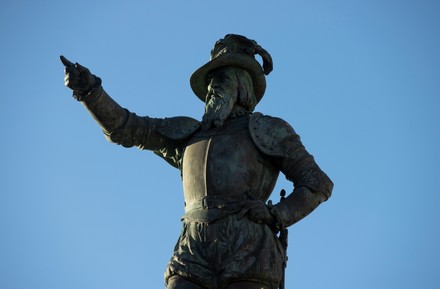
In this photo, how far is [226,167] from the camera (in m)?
9.89

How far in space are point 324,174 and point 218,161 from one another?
1.12 metres

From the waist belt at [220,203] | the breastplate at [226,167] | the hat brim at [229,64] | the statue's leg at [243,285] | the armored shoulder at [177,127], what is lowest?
the statue's leg at [243,285]

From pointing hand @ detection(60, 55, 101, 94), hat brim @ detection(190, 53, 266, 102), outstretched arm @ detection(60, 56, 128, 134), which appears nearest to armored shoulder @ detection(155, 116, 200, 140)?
hat brim @ detection(190, 53, 266, 102)

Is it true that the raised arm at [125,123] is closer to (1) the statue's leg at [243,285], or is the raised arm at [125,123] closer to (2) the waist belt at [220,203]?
(2) the waist belt at [220,203]

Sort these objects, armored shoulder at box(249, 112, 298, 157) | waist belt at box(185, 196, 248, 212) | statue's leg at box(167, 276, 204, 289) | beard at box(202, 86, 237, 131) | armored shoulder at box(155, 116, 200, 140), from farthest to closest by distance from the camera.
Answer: armored shoulder at box(155, 116, 200, 140)
beard at box(202, 86, 237, 131)
armored shoulder at box(249, 112, 298, 157)
waist belt at box(185, 196, 248, 212)
statue's leg at box(167, 276, 204, 289)

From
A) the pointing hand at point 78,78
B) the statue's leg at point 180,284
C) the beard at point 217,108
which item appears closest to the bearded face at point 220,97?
the beard at point 217,108

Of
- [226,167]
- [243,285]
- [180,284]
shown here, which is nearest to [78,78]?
[226,167]

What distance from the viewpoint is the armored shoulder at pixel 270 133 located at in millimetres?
10125

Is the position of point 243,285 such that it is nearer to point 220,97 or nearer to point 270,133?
point 270,133

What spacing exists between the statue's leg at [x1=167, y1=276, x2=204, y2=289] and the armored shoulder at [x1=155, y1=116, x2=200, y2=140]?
5.89ft

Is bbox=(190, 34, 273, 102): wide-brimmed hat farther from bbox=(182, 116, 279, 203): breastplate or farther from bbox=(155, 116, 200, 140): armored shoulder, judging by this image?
bbox=(182, 116, 279, 203): breastplate

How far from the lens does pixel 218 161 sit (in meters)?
9.94

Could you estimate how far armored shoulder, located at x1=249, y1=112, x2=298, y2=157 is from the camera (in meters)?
10.1

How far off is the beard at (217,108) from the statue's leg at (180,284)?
71.7 inches
